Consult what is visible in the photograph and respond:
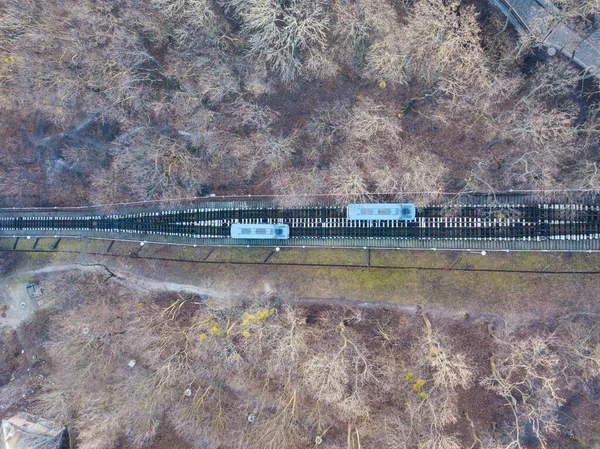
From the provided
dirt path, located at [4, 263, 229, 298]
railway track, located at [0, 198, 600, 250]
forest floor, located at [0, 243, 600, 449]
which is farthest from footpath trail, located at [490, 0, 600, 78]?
dirt path, located at [4, 263, 229, 298]

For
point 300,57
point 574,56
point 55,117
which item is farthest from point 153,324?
point 574,56

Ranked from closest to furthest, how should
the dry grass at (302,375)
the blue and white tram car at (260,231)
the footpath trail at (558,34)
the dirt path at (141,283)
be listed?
the dry grass at (302,375) → the footpath trail at (558,34) → the blue and white tram car at (260,231) → the dirt path at (141,283)

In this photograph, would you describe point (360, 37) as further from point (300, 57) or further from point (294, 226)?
point (294, 226)

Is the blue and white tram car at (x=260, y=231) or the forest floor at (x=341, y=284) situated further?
the blue and white tram car at (x=260, y=231)

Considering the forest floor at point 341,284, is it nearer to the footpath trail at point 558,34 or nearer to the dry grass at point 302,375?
the dry grass at point 302,375

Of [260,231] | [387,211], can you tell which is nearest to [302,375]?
[260,231]

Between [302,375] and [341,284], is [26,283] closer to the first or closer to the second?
[302,375]

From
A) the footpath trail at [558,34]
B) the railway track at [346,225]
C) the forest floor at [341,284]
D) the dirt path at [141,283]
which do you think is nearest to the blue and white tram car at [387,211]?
the railway track at [346,225]
